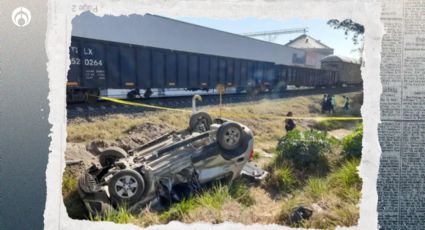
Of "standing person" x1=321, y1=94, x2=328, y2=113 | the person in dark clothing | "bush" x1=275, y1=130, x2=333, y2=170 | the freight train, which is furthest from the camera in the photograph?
the freight train

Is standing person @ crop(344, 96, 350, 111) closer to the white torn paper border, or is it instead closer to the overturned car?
the white torn paper border

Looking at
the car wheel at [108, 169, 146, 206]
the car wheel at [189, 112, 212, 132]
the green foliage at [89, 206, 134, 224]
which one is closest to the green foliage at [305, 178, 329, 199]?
the car wheel at [189, 112, 212, 132]

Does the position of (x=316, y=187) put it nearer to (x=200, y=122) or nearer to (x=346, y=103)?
(x=346, y=103)

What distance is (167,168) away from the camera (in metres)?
3.19

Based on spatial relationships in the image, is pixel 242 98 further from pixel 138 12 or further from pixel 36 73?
pixel 36 73

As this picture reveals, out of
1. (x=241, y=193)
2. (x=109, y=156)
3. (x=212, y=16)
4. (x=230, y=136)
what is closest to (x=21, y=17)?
(x=109, y=156)

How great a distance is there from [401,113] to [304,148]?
1.17 metres

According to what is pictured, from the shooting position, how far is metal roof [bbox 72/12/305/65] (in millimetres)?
4406

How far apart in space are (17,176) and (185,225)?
172cm

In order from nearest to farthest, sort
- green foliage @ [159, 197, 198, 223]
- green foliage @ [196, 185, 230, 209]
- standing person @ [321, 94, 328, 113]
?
green foliage @ [159, 197, 198, 223] < green foliage @ [196, 185, 230, 209] < standing person @ [321, 94, 328, 113]

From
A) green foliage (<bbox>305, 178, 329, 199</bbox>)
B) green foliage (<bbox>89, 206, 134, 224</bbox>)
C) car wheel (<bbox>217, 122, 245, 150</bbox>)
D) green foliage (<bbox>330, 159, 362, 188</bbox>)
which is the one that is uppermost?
car wheel (<bbox>217, 122, 245, 150</bbox>)

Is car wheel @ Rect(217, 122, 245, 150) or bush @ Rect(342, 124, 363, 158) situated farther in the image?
car wheel @ Rect(217, 122, 245, 150)

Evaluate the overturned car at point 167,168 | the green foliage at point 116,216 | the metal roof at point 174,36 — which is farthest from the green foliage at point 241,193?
the metal roof at point 174,36

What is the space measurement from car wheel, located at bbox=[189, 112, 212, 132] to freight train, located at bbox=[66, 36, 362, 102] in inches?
76.7
